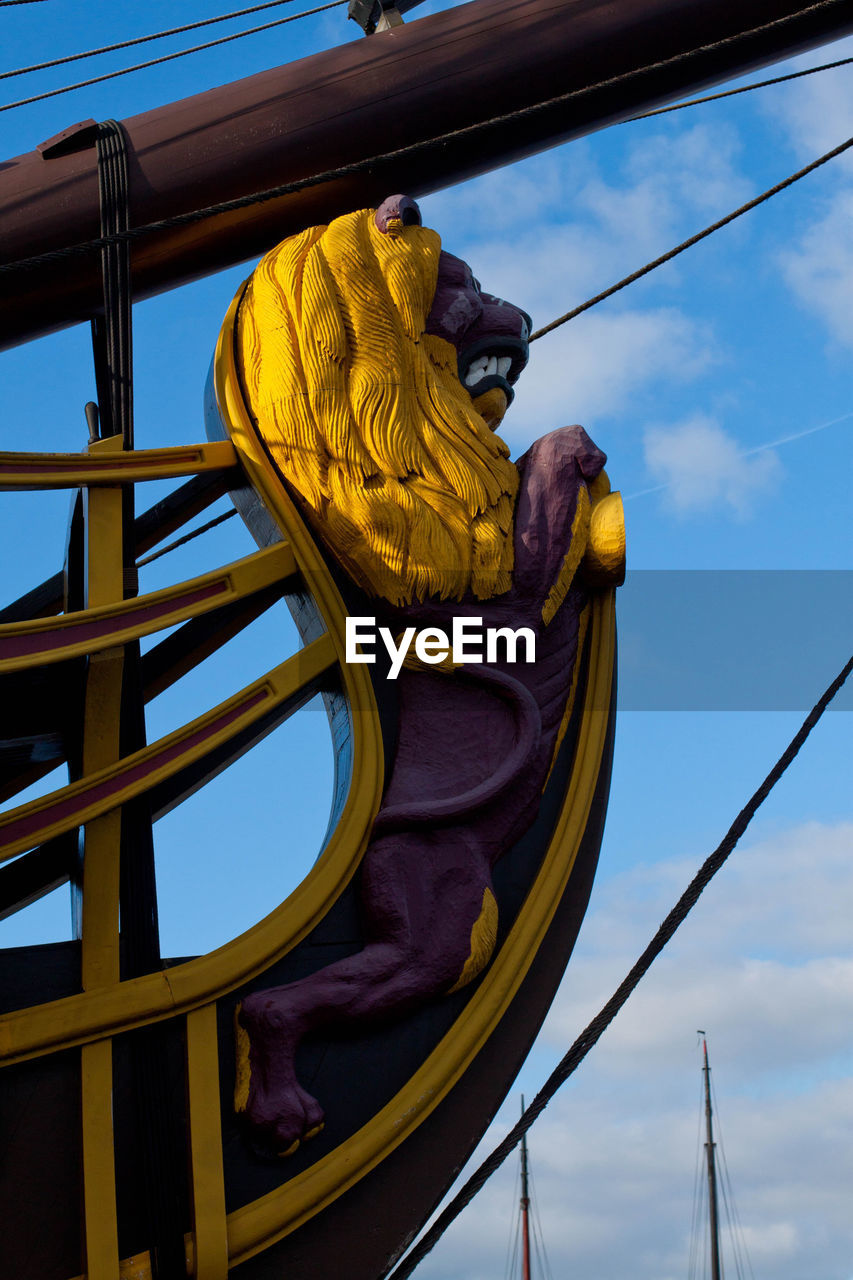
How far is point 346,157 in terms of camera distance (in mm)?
5035

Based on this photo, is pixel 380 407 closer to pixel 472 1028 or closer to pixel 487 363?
pixel 487 363

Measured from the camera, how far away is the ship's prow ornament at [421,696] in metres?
3.65

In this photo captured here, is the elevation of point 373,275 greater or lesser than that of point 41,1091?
greater

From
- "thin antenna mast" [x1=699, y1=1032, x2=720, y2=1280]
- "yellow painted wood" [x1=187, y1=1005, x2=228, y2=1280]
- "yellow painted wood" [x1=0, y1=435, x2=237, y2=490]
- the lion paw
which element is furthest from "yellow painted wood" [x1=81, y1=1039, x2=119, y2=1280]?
"thin antenna mast" [x1=699, y1=1032, x2=720, y2=1280]

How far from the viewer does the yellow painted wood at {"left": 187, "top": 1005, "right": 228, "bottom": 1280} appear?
339 centimetres

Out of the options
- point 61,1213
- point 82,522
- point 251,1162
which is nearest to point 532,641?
point 82,522

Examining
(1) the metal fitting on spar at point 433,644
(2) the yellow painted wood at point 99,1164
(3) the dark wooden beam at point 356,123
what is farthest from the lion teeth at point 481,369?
(2) the yellow painted wood at point 99,1164

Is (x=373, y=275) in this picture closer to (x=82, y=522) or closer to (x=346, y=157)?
(x=346, y=157)

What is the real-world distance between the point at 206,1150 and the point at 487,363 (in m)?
2.46

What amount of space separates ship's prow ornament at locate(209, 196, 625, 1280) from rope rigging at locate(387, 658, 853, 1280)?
6cm

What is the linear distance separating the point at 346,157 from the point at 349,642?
69.9 inches

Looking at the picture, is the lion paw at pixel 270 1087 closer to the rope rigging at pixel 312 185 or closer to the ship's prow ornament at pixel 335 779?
the ship's prow ornament at pixel 335 779

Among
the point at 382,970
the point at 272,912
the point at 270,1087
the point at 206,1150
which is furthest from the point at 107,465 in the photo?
the point at 206,1150

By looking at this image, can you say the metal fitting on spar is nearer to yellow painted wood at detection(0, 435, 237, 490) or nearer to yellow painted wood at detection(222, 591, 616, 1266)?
yellow painted wood at detection(222, 591, 616, 1266)
